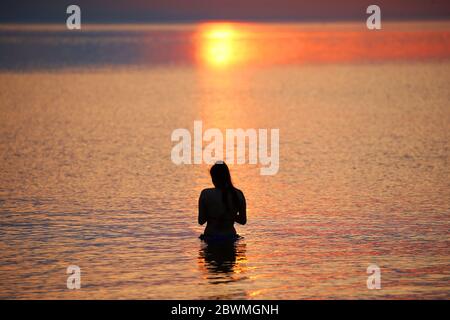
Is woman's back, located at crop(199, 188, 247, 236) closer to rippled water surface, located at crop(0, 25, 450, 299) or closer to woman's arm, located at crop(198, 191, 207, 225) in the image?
woman's arm, located at crop(198, 191, 207, 225)

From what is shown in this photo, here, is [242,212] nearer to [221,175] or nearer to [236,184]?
[221,175]

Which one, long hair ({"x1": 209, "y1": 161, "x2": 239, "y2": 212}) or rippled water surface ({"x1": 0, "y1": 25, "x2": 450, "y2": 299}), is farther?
long hair ({"x1": 209, "y1": 161, "x2": 239, "y2": 212})

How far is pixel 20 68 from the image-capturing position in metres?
67.9

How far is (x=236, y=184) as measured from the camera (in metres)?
22.4

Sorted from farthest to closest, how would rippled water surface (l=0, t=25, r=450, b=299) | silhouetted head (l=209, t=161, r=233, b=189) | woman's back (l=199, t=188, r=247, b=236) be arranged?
woman's back (l=199, t=188, r=247, b=236) → silhouetted head (l=209, t=161, r=233, b=189) → rippled water surface (l=0, t=25, r=450, b=299)

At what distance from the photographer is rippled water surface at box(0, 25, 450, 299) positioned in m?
14.7

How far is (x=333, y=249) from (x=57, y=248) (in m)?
3.97

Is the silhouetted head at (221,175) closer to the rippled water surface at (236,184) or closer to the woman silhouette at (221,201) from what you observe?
the woman silhouette at (221,201)

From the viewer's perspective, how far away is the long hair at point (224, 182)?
15430mm

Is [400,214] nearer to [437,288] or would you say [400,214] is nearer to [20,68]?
[437,288]

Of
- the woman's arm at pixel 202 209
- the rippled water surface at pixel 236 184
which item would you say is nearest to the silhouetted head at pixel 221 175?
the woman's arm at pixel 202 209

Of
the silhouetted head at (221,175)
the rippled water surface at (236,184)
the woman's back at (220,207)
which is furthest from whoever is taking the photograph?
the woman's back at (220,207)

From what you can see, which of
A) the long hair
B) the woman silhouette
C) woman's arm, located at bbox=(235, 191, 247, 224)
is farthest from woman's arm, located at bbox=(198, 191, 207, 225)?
woman's arm, located at bbox=(235, 191, 247, 224)
